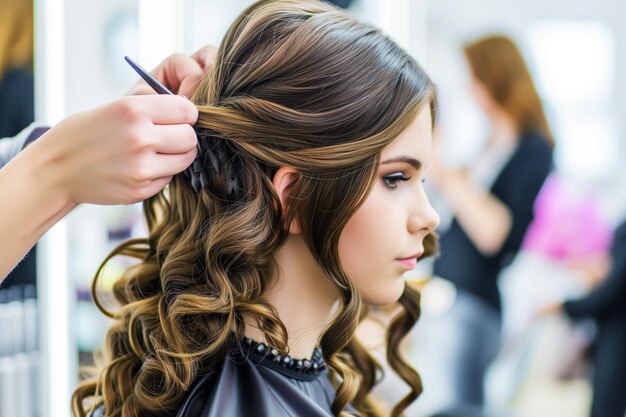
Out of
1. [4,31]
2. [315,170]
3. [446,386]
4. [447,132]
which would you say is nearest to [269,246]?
[315,170]

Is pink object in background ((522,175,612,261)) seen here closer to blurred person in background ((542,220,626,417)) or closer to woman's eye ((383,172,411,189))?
blurred person in background ((542,220,626,417))

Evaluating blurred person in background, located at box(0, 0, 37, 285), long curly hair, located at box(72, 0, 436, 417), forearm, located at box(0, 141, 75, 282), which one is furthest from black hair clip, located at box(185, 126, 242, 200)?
blurred person in background, located at box(0, 0, 37, 285)

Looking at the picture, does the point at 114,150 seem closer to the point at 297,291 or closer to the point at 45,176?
the point at 45,176

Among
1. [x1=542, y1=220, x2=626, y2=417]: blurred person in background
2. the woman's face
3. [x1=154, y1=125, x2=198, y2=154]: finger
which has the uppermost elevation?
[x1=154, y1=125, x2=198, y2=154]: finger

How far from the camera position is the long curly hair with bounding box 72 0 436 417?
889mm

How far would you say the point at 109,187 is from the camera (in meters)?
0.73

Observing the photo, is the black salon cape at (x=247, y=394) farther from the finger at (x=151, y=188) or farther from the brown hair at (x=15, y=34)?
the brown hair at (x=15, y=34)

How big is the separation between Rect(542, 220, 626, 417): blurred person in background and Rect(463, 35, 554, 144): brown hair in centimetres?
45

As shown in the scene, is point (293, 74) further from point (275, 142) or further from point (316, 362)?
point (316, 362)

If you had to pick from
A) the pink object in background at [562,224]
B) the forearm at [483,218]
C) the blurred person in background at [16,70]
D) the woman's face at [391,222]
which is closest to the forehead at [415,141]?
the woman's face at [391,222]

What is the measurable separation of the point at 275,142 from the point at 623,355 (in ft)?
6.08

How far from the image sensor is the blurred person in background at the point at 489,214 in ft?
7.64

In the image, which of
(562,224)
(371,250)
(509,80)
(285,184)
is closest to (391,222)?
(371,250)

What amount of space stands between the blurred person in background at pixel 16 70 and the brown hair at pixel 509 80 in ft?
4.80
